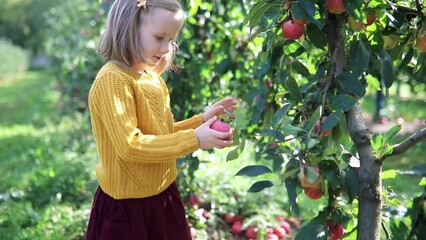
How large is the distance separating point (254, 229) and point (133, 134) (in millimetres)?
1545

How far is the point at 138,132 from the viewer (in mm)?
1626

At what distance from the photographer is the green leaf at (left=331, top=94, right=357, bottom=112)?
60.1 inches

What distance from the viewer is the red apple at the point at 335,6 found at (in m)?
1.54

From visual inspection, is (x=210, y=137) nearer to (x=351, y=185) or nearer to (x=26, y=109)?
(x=351, y=185)

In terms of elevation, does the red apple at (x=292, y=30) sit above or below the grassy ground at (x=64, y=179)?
above

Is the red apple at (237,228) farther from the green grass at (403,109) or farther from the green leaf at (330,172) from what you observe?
the green grass at (403,109)

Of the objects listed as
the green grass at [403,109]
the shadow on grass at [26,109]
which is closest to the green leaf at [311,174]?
the green grass at [403,109]

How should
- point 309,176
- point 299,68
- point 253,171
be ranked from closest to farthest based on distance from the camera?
point 309,176
point 253,171
point 299,68

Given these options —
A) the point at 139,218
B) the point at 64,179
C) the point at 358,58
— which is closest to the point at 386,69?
the point at 358,58

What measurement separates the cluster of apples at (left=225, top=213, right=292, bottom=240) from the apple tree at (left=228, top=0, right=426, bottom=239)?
47.8 inches

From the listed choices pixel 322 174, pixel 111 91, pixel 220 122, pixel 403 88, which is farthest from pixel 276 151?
pixel 403 88

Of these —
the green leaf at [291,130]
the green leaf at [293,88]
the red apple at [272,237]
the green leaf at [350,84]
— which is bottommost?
the red apple at [272,237]

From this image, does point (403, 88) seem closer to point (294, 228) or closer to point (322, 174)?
point (294, 228)

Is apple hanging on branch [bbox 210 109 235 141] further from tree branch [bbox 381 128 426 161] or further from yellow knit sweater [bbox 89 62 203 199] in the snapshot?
tree branch [bbox 381 128 426 161]
